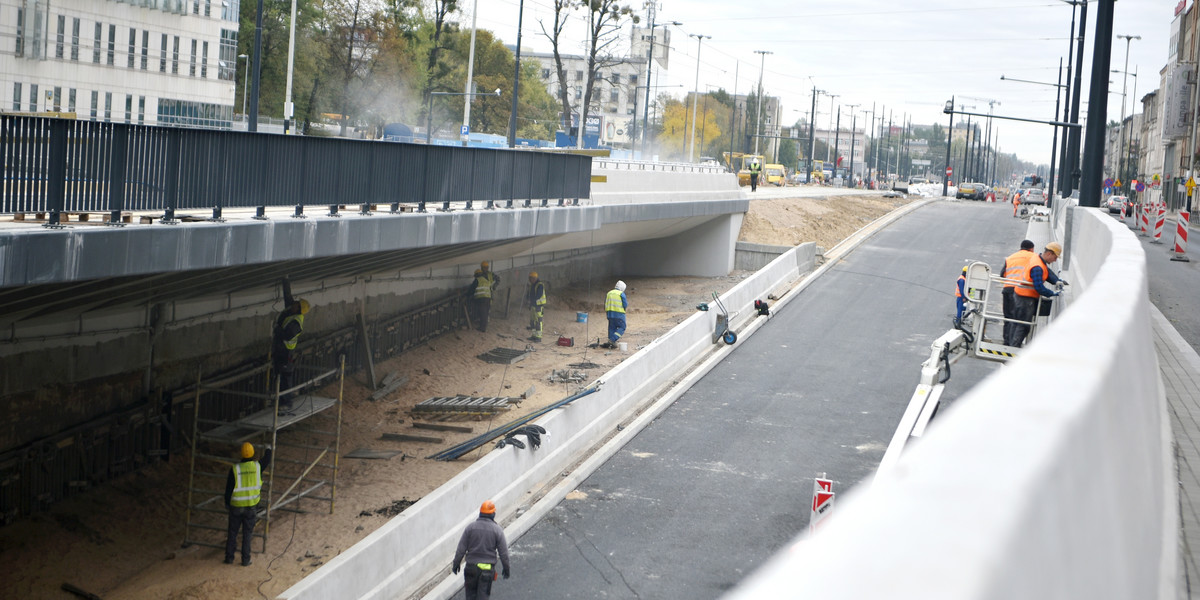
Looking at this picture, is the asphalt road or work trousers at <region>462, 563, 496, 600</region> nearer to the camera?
work trousers at <region>462, 563, 496, 600</region>

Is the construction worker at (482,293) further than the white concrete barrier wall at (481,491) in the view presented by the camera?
Yes

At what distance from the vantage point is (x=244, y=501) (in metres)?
14.7

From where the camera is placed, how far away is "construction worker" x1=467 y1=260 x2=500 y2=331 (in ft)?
94.4

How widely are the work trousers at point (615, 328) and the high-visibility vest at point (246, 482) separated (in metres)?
13.4

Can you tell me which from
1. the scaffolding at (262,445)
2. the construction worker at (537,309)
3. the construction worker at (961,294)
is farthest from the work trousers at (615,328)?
the construction worker at (961,294)

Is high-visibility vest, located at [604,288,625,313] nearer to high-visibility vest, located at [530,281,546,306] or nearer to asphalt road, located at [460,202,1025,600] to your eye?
high-visibility vest, located at [530,281,546,306]

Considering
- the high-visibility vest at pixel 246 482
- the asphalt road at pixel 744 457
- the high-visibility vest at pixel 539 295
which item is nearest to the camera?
the asphalt road at pixel 744 457

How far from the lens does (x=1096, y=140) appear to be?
2370 cm

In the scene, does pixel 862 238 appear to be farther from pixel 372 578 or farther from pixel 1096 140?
pixel 372 578

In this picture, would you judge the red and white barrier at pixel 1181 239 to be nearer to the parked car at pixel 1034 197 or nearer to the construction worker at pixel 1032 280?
the construction worker at pixel 1032 280

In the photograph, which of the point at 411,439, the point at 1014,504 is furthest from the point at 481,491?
the point at 1014,504

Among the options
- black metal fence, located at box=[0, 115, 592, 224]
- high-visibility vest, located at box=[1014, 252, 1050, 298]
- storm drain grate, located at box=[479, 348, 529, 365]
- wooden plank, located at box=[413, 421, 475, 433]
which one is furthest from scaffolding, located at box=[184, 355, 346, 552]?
high-visibility vest, located at box=[1014, 252, 1050, 298]

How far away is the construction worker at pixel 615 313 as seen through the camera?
87.6 feet

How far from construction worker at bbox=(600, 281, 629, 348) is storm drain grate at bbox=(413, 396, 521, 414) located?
5.21 metres
